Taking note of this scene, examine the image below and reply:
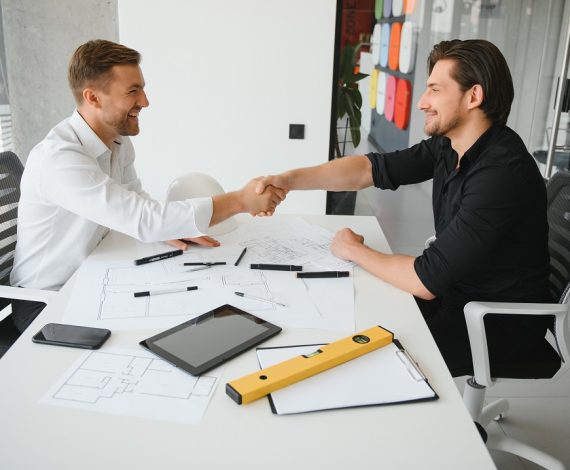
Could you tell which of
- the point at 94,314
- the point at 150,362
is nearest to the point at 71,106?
the point at 94,314

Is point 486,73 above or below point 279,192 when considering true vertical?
above

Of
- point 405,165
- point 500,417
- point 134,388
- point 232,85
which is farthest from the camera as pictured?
point 232,85

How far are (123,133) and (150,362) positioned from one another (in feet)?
3.81

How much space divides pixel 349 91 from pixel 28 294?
8.36 feet

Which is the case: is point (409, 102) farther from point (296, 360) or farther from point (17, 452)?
point (17, 452)

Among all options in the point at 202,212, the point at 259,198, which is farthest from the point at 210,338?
the point at 259,198

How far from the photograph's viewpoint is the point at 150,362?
117 cm

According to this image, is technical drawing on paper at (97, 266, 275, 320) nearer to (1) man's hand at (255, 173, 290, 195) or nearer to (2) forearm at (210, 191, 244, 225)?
(2) forearm at (210, 191, 244, 225)

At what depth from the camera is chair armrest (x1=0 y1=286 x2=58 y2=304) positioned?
1567 millimetres

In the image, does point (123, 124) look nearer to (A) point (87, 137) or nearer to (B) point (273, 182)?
(A) point (87, 137)

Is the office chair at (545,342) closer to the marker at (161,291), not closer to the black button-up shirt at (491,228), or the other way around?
the black button-up shirt at (491,228)

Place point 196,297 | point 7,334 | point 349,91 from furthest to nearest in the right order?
point 349,91
point 7,334
point 196,297

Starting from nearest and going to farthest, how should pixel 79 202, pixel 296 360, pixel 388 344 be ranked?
pixel 296 360, pixel 388 344, pixel 79 202

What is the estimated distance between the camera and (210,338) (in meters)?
1.26
